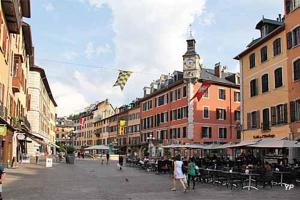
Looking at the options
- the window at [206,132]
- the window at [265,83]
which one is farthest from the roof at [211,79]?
the window at [265,83]

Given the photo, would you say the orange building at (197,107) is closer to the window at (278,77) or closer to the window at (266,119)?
the window at (266,119)

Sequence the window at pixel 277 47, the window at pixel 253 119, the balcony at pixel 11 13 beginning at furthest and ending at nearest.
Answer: the window at pixel 253 119, the window at pixel 277 47, the balcony at pixel 11 13

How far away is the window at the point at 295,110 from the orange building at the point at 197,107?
28603mm

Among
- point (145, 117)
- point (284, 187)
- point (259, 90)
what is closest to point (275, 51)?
point (259, 90)

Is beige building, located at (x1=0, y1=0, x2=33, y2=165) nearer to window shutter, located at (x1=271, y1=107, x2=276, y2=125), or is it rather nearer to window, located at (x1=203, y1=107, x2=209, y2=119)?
window shutter, located at (x1=271, y1=107, x2=276, y2=125)

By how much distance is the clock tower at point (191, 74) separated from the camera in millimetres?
60463

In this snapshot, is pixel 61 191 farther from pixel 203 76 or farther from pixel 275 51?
pixel 203 76

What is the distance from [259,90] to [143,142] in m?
45.6

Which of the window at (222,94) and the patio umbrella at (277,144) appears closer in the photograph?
the patio umbrella at (277,144)

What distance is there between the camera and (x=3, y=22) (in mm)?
28766

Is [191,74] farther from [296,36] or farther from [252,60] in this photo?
[296,36]

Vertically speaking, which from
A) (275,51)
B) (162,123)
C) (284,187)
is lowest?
(284,187)

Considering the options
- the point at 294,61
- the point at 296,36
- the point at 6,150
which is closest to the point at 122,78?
the point at 6,150

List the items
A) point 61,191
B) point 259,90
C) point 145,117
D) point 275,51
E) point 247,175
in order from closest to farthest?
point 61,191 < point 247,175 < point 275,51 < point 259,90 < point 145,117
